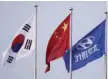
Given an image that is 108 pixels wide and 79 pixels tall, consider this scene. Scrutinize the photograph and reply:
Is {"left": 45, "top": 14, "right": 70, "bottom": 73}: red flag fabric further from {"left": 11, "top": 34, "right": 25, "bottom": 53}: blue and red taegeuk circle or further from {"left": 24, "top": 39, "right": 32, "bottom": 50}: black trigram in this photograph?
{"left": 11, "top": 34, "right": 25, "bottom": 53}: blue and red taegeuk circle

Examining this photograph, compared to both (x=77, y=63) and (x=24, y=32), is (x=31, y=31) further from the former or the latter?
(x=77, y=63)

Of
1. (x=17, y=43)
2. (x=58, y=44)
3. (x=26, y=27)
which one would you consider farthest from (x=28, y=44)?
(x=58, y=44)

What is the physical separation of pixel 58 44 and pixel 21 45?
0.98 metres

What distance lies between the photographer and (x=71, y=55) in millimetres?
10148

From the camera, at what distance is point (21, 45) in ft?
33.0

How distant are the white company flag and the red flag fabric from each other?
539 mm

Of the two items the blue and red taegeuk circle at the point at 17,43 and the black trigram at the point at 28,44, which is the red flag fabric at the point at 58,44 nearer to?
the black trigram at the point at 28,44

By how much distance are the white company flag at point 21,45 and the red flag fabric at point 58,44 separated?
54 centimetres

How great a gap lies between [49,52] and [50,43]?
24cm

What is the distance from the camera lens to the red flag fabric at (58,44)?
10.0 m

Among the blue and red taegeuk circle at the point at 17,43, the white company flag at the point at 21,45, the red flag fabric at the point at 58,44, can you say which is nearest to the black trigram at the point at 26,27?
the white company flag at the point at 21,45

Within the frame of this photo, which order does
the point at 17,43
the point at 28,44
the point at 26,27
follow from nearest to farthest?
the point at 17,43, the point at 26,27, the point at 28,44

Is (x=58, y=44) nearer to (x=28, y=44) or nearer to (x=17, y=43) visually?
(x=28, y=44)

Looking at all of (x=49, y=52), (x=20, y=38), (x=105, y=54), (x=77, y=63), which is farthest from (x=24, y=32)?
(x=105, y=54)
